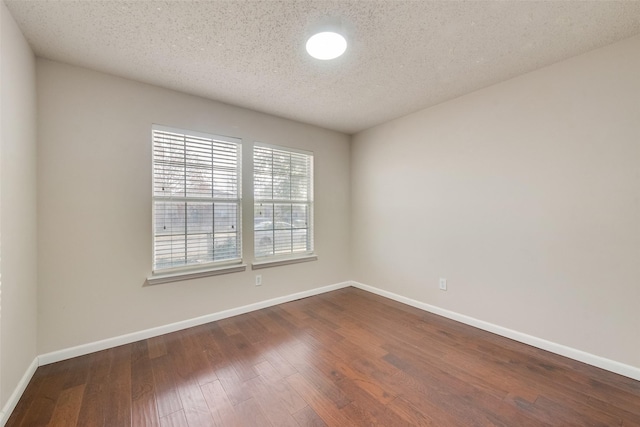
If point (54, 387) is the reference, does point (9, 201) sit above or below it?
above

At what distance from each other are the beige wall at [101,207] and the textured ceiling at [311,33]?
228mm

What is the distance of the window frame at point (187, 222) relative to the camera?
2.57m

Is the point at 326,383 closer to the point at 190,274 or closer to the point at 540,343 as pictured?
the point at 190,274

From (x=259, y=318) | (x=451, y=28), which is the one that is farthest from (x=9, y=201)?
(x=451, y=28)

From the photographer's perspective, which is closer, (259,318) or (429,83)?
(429,83)

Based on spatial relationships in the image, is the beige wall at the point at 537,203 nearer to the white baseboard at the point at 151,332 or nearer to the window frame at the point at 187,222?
the white baseboard at the point at 151,332

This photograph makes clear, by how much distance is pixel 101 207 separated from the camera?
231cm

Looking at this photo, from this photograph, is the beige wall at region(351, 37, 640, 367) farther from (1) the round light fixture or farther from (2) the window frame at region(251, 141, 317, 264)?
(1) the round light fixture

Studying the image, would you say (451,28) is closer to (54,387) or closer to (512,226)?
(512,226)

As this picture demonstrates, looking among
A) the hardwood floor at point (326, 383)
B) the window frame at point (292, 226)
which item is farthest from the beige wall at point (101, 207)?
the window frame at point (292, 226)

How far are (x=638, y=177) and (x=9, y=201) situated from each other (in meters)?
4.27

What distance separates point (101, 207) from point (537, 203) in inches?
154

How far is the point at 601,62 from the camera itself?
2018mm

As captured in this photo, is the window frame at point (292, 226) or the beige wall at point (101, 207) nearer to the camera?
the beige wall at point (101, 207)
